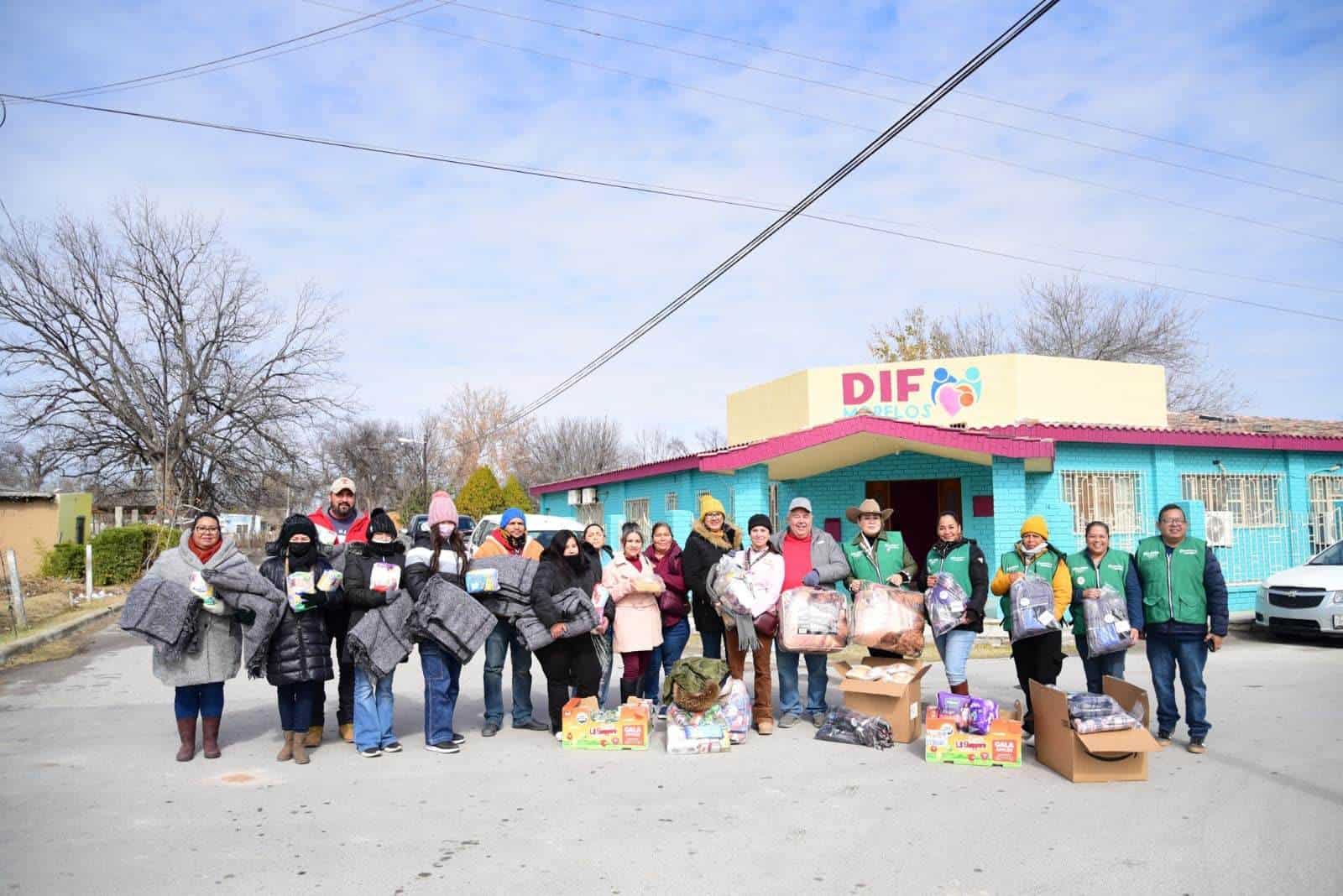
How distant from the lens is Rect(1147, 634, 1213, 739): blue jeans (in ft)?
23.4

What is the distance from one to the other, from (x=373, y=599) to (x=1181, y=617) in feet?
19.1

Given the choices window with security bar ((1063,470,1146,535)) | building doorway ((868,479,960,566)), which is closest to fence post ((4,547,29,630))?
building doorway ((868,479,960,566))

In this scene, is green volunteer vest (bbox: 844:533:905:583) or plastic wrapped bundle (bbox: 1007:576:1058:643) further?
green volunteer vest (bbox: 844:533:905:583)

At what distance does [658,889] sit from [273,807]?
263 centimetres

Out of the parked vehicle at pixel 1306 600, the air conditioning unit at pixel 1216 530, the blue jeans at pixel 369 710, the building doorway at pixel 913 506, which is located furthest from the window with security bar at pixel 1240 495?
the blue jeans at pixel 369 710

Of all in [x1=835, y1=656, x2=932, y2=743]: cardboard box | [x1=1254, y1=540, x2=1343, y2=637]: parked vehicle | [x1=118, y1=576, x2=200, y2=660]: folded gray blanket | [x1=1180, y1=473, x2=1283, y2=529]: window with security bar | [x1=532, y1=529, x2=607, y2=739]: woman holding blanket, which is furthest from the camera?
[x1=1180, y1=473, x2=1283, y2=529]: window with security bar

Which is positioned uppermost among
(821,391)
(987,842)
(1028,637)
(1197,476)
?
(821,391)

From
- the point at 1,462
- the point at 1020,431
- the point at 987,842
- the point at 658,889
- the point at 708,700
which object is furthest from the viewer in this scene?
the point at 1,462

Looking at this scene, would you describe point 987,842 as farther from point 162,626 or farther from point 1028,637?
point 162,626

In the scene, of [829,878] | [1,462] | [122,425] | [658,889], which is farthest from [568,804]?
[1,462]

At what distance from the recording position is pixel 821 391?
2047cm

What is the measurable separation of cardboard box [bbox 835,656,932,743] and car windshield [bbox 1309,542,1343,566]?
9759 mm

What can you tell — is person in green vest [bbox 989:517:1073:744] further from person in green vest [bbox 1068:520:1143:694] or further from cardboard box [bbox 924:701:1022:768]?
cardboard box [bbox 924:701:1022:768]

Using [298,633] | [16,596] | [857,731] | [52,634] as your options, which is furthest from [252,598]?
[16,596]
